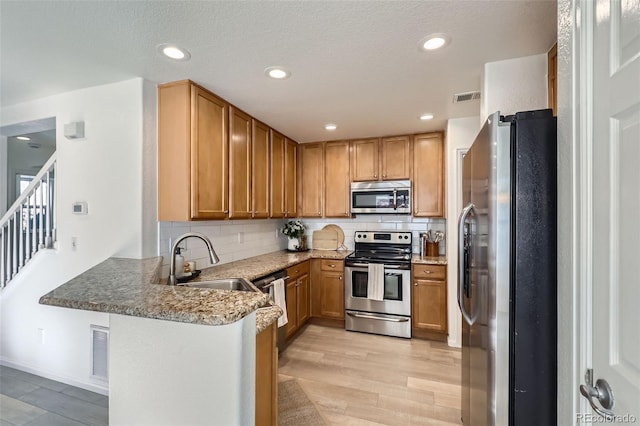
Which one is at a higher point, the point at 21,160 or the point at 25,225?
the point at 21,160

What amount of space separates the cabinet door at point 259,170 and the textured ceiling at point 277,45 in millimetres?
564

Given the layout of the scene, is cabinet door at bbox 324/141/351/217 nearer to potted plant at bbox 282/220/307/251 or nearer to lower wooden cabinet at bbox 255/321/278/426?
potted plant at bbox 282/220/307/251

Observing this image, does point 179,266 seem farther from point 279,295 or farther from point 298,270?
point 298,270

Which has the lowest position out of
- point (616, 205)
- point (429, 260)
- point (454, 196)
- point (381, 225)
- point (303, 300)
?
point (303, 300)

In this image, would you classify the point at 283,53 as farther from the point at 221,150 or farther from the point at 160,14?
the point at 221,150

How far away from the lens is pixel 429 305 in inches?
126

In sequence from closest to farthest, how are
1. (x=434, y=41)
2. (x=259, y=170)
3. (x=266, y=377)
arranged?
(x=266, y=377)
(x=434, y=41)
(x=259, y=170)

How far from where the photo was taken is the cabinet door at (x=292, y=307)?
3.08 meters

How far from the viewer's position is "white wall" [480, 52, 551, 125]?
180cm

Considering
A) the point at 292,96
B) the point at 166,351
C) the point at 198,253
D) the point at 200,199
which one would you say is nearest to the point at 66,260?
the point at 198,253

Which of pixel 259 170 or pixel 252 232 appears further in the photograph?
pixel 252 232

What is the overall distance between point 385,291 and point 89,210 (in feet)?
9.77

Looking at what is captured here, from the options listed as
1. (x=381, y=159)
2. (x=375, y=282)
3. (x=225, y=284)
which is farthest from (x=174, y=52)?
(x=375, y=282)

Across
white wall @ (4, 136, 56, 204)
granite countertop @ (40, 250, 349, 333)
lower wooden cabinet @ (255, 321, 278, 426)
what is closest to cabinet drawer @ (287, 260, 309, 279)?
granite countertop @ (40, 250, 349, 333)
